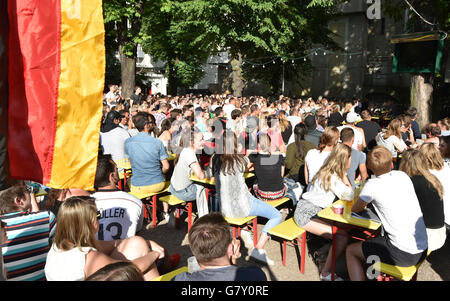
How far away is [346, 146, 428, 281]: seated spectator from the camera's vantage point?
10.3 ft

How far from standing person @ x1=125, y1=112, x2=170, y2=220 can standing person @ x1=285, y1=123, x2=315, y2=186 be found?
81.2 inches

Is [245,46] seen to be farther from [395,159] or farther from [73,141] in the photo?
[73,141]

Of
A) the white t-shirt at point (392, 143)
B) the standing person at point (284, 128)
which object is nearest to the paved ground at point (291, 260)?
the white t-shirt at point (392, 143)

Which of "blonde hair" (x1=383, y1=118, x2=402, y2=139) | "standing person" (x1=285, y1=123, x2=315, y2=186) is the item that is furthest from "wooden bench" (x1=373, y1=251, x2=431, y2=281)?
"blonde hair" (x1=383, y1=118, x2=402, y2=139)

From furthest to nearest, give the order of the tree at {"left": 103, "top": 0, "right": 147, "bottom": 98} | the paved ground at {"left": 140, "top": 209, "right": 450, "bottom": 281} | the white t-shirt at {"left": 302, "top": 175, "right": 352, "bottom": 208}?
the tree at {"left": 103, "top": 0, "right": 147, "bottom": 98} < the white t-shirt at {"left": 302, "top": 175, "right": 352, "bottom": 208} < the paved ground at {"left": 140, "top": 209, "right": 450, "bottom": 281}

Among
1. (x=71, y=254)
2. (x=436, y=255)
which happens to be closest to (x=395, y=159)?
(x=436, y=255)

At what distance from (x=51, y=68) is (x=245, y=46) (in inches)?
729

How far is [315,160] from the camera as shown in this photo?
4777 millimetres

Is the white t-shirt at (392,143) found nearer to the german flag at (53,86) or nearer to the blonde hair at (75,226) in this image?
the blonde hair at (75,226)

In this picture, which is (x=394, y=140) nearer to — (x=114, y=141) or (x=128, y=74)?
(x=114, y=141)

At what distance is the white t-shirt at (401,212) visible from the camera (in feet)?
10.2

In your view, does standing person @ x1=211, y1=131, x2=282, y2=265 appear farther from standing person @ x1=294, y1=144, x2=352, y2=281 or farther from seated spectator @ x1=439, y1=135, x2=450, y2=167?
seated spectator @ x1=439, y1=135, x2=450, y2=167

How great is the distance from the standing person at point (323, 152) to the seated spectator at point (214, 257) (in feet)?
9.09

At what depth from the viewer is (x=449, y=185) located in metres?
3.88
